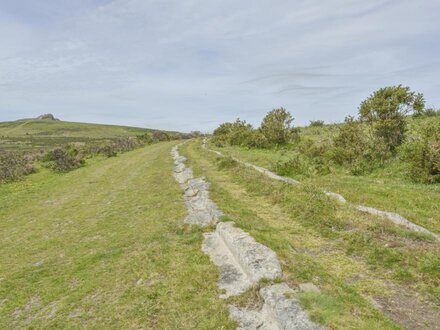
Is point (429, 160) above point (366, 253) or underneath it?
above

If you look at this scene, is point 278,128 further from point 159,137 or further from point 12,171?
point 159,137

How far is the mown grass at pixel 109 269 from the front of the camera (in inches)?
253

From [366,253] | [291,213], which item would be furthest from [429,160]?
[366,253]

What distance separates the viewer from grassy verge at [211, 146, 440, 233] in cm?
1025

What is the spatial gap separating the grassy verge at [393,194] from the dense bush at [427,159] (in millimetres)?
620

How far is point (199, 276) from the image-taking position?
7.50 metres

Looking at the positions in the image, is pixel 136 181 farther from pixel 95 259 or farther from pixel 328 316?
pixel 328 316

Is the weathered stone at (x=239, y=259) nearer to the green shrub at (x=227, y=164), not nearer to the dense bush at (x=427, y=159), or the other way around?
the dense bush at (x=427, y=159)

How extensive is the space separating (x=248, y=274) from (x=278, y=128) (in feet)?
90.8

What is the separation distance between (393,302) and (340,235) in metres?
3.16

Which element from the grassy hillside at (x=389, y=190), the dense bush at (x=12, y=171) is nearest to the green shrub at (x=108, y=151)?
the dense bush at (x=12, y=171)

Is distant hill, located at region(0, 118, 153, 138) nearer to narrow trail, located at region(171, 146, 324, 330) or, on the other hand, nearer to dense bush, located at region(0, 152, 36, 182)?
dense bush, located at region(0, 152, 36, 182)

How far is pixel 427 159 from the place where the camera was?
14266 mm

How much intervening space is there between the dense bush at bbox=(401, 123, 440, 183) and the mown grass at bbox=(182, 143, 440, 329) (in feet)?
17.1
